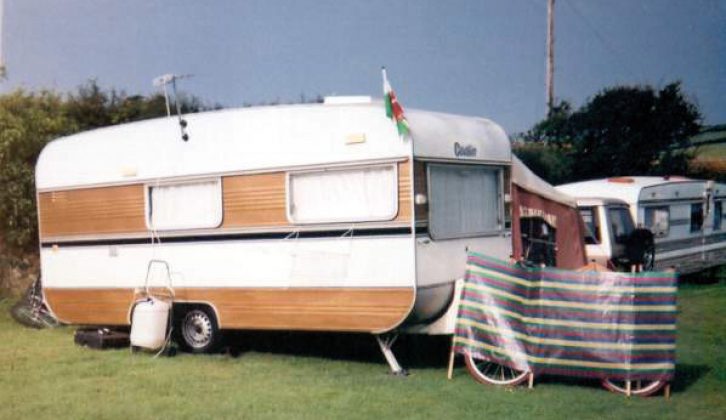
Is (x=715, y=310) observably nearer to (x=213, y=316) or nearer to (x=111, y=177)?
(x=213, y=316)

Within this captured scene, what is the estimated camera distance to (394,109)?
836cm

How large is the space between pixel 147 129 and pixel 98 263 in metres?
1.99

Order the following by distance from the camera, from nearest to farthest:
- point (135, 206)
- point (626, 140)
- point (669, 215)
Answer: point (135, 206) → point (669, 215) → point (626, 140)

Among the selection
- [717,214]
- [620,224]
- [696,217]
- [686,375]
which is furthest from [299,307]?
[717,214]

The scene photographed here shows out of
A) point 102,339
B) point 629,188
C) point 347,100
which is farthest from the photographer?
point 629,188

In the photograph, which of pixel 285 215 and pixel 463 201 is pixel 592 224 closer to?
pixel 463 201

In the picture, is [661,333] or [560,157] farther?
[560,157]

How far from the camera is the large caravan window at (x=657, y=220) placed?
1463 centimetres

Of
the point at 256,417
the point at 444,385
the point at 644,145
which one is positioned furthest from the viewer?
the point at 644,145

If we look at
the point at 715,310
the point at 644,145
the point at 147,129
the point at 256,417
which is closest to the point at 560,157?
the point at 644,145

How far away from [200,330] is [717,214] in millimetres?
11793

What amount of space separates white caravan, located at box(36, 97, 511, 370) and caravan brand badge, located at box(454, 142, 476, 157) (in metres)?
0.02

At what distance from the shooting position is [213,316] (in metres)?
9.95

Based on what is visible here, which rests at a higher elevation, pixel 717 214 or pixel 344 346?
pixel 717 214
